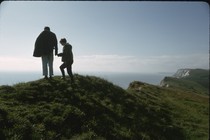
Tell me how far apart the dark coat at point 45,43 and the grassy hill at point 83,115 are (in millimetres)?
1979

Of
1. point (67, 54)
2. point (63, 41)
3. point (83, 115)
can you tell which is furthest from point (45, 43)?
point (83, 115)

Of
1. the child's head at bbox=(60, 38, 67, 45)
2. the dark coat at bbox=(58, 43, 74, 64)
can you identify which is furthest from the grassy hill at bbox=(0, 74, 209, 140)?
the child's head at bbox=(60, 38, 67, 45)

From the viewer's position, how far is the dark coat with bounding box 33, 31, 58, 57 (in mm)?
18781

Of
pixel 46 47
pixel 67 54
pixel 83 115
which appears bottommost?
pixel 83 115

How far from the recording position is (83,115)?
15508 millimetres

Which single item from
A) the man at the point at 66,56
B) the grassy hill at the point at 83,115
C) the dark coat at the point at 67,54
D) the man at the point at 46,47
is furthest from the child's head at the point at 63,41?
the grassy hill at the point at 83,115

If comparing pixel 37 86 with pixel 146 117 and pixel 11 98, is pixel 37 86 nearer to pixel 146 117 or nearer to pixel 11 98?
pixel 11 98

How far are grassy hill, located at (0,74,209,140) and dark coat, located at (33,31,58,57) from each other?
1.98m

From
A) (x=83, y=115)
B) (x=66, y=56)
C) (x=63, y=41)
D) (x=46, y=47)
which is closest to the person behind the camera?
(x=83, y=115)

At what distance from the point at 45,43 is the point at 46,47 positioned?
0.92 ft

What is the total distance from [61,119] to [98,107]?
3981mm

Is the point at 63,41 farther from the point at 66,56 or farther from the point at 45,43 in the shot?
the point at 45,43

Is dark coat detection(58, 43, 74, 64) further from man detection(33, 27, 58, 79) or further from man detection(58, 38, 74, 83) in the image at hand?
man detection(33, 27, 58, 79)

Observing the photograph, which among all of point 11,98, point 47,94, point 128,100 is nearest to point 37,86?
point 47,94
